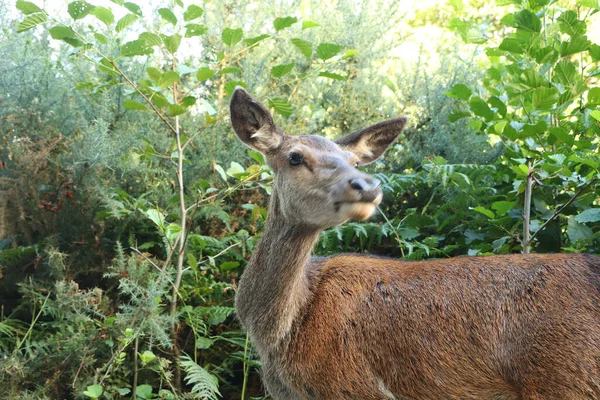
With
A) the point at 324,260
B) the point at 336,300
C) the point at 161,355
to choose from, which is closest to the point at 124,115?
the point at 161,355

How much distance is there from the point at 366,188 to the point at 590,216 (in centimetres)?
184

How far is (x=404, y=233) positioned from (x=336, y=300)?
1.56 meters

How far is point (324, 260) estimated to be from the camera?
14.4 feet

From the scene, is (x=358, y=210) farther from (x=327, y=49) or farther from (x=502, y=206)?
(x=327, y=49)

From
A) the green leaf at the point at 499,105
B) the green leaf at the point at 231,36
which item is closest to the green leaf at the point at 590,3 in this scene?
the green leaf at the point at 499,105

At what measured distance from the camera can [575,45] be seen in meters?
4.48

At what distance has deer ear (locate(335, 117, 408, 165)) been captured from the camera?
4.63 metres

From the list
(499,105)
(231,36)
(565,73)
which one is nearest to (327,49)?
(231,36)

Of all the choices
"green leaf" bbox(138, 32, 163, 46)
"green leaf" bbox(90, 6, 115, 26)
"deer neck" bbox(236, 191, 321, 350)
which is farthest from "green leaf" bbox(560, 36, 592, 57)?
"green leaf" bbox(90, 6, 115, 26)

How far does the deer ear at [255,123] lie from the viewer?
164 inches

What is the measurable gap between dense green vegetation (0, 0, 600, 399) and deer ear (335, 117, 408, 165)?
47cm

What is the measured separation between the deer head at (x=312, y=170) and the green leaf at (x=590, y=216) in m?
1.31

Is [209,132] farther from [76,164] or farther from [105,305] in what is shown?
[105,305]

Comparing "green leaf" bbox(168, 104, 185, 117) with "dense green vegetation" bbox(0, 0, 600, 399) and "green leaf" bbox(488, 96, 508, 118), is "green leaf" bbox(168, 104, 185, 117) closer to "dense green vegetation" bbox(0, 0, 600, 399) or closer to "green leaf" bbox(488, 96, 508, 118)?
"dense green vegetation" bbox(0, 0, 600, 399)
